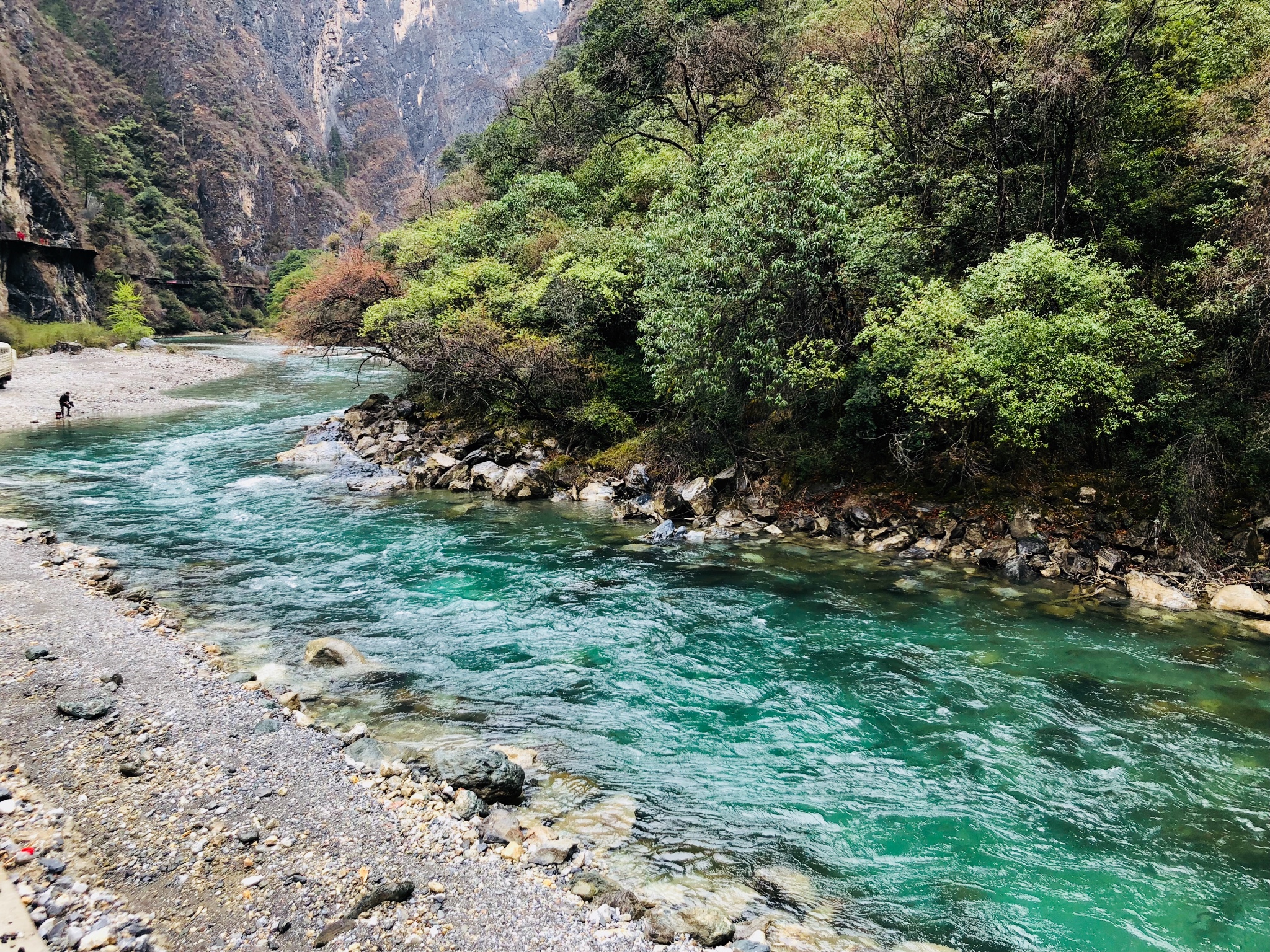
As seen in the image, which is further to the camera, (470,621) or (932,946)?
(470,621)

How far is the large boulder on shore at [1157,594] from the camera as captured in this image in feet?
34.6

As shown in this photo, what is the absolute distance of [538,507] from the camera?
56.9ft

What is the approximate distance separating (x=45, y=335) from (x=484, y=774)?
193ft

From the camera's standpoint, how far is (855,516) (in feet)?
47.0

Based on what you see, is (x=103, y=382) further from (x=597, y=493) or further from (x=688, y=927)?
(x=688, y=927)

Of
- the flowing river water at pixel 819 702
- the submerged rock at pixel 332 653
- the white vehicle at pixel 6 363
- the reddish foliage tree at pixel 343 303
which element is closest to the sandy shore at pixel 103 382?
the white vehicle at pixel 6 363

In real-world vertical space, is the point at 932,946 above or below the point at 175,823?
below

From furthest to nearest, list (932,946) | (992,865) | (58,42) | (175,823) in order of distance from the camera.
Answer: (58,42) < (992,865) < (175,823) < (932,946)

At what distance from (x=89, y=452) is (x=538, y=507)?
17205mm

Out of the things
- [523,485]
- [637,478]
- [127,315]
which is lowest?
[523,485]

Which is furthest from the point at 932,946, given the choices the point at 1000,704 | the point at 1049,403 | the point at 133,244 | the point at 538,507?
the point at 133,244

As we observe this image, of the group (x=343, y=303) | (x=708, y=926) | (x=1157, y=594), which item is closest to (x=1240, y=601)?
(x=1157, y=594)

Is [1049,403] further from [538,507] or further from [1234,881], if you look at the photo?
[538,507]

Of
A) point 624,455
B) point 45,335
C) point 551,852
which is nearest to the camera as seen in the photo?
point 551,852
